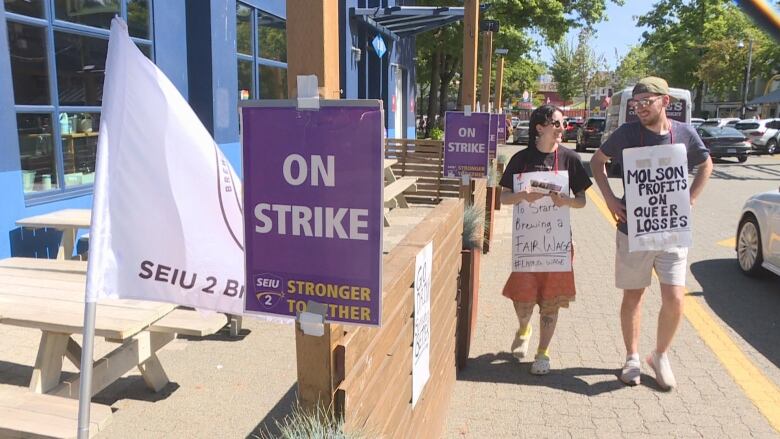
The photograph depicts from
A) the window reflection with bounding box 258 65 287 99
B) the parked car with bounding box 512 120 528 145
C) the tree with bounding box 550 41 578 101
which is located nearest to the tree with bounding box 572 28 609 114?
the tree with bounding box 550 41 578 101

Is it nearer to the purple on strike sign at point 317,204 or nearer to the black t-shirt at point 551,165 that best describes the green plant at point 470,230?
the black t-shirt at point 551,165

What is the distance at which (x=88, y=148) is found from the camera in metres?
7.03

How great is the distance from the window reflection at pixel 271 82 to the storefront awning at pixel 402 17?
12.6 ft

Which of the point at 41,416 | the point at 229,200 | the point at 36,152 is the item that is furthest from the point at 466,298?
the point at 36,152

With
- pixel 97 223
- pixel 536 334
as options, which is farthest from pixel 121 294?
pixel 536 334

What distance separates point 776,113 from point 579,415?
6018 centimetres

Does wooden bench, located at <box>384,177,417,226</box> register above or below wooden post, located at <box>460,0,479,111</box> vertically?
below

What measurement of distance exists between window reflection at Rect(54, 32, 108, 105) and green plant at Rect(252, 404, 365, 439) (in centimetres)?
593

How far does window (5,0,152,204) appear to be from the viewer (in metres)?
5.95

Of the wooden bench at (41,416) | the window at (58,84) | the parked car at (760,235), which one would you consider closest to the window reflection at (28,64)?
the window at (58,84)

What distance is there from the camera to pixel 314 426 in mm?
1756

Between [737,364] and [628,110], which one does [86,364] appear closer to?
[737,364]

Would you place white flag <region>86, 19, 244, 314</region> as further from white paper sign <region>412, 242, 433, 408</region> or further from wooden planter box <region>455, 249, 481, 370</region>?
wooden planter box <region>455, 249, 481, 370</region>

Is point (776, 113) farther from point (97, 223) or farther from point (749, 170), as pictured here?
point (97, 223)
